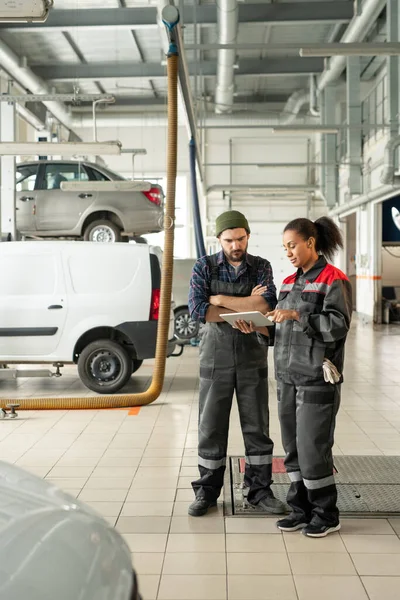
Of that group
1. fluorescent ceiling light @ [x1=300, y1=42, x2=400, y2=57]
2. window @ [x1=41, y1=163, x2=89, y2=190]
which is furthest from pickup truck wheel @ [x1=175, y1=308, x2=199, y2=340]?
fluorescent ceiling light @ [x1=300, y1=42, x2=400, y2=57]

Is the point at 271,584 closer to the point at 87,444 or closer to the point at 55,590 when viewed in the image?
the point at 55,590

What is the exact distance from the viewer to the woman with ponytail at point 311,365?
3695 mm

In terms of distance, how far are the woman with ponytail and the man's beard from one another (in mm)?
404

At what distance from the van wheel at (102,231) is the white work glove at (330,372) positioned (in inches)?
325

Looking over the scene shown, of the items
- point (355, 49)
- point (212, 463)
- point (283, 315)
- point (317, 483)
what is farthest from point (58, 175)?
point (317, 483)

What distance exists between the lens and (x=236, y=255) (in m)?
4.18

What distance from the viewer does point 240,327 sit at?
3.90 meters

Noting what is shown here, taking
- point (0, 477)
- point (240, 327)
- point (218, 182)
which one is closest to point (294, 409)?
point (240, 327)

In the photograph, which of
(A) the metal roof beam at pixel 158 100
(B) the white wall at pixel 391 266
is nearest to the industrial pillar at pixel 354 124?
(B) the white wall at pixel 391 266

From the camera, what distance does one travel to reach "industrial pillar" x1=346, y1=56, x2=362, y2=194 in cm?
1625

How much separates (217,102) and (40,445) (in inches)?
593

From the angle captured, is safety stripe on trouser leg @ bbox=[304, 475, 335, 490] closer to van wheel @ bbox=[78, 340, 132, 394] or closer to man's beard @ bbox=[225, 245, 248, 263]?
man's beard @ bbox=[225, 245, 248, 263]

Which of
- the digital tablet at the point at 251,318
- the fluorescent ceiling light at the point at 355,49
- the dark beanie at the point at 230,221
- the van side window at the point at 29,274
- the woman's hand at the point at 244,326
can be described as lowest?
the woman's hand at the point at 244,326

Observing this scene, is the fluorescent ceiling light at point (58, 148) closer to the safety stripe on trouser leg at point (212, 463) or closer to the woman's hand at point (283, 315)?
the safety stripe on trouser leg at point (212, 463)
